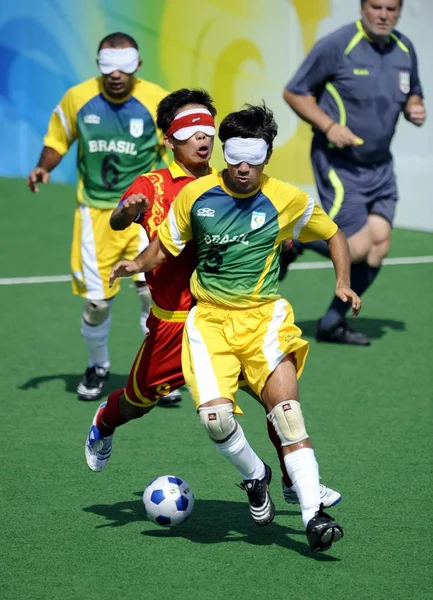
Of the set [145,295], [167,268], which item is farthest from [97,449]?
[145,295]

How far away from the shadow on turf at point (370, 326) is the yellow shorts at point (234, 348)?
4.80m

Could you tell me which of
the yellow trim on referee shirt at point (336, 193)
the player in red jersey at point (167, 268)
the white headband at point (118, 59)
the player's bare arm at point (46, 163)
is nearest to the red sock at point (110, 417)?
the player in red jersey at point (167, 268)

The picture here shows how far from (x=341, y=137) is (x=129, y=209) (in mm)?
4234

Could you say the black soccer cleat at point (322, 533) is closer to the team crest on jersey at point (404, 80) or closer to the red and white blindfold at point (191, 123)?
the red and white blindfold at point (191, 123)

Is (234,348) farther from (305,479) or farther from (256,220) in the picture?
(305,479)

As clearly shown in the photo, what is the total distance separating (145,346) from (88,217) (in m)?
2.81

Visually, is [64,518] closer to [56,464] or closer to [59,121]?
[56,464]

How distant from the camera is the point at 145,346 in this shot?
6.60m

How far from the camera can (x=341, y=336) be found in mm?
10688

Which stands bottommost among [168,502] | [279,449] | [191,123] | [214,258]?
[168,502]

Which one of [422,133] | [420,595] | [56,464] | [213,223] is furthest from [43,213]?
[420,595]

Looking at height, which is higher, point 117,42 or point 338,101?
point 117,42

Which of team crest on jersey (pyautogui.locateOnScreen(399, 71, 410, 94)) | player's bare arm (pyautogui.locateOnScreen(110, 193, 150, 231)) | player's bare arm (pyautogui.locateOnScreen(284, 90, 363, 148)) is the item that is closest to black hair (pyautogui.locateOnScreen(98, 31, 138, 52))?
player's bare arm (pyautogui.locateOnScreen(284, 90, 363, 148))

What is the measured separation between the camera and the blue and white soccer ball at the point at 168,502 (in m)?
6.21
